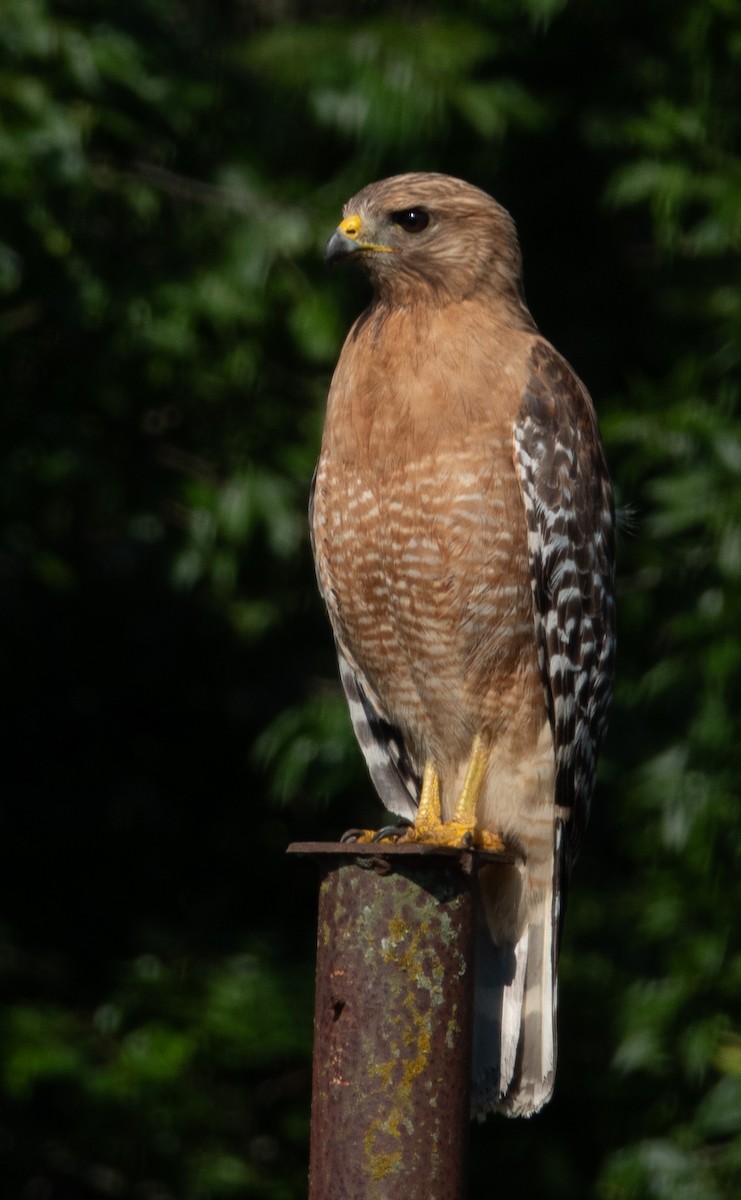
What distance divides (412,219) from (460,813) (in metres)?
1.39

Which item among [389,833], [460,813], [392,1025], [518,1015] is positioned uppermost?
[460,813]

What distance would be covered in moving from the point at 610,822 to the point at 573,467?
2.82 metres

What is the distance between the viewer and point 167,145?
5.64m

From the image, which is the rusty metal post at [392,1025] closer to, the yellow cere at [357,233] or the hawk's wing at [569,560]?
the hawk's wing at [569,560]

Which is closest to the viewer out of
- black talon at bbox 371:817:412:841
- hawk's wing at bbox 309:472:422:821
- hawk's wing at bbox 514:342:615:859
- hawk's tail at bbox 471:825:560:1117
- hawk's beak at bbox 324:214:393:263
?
black talon at bbox 371:817:412:841

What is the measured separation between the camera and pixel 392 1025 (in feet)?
9.37

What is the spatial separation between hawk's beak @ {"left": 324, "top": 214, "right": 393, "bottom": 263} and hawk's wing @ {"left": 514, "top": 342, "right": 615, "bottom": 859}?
1.50ft

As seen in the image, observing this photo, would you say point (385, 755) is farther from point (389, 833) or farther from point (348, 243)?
point (348, 243)

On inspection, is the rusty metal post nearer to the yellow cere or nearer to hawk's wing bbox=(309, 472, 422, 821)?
hawk's wing bbox=(309, 472, 422, 821)

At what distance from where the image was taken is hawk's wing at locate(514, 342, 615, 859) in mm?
3951

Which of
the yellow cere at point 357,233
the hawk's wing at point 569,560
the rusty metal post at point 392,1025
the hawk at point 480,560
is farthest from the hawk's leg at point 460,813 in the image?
the yellow cere at point 357,233

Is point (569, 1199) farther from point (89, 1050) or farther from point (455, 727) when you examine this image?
point (455, 727)

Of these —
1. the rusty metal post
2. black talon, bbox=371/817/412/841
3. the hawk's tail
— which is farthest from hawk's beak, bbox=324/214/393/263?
the rusty metal post

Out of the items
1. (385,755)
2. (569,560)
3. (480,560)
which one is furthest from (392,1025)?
(385,755)
